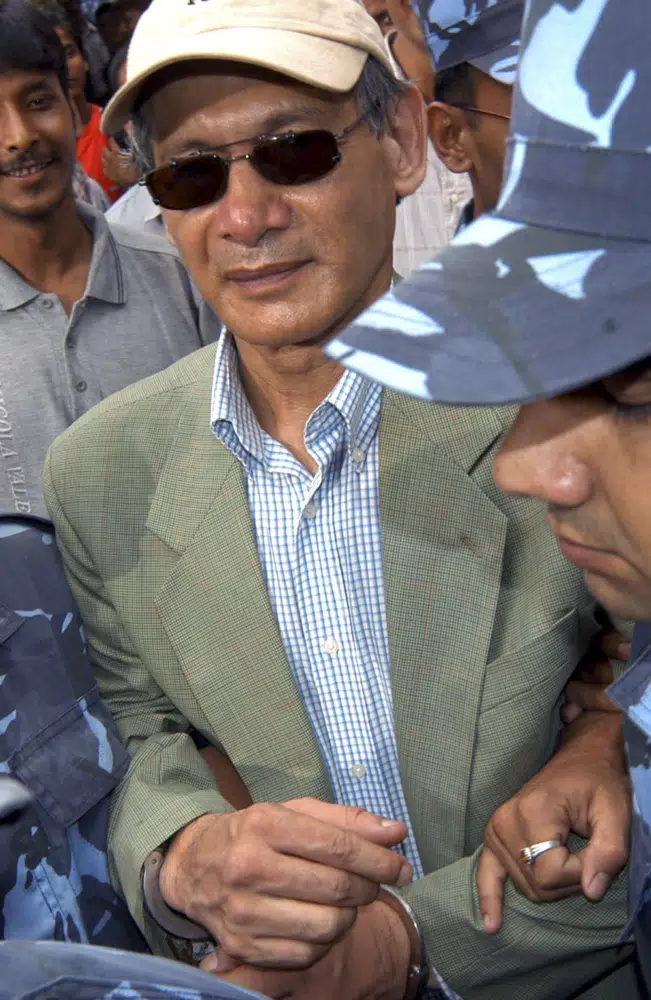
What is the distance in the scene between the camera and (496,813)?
75.5 inches

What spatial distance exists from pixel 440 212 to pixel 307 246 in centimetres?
174

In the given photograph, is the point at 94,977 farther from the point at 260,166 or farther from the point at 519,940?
the point at 260,166

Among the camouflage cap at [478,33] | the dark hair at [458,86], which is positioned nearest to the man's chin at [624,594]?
the camouflage cap at [478,33]

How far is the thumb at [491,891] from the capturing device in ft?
6.15

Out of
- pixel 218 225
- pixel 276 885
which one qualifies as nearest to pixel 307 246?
pixel 218 225

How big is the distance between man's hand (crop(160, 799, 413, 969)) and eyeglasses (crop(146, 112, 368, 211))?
1058mm

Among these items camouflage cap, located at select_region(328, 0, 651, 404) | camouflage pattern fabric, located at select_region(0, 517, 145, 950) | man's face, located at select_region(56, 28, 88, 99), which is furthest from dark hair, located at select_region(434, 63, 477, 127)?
man's face, located at select_region(56, 28, 88, 99)

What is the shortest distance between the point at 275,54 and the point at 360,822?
1252 millimetres

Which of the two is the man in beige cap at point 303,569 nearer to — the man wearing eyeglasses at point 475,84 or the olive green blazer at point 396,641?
the olive green blazer at point 396,641

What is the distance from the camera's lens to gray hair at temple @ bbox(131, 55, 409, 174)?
2189 mm

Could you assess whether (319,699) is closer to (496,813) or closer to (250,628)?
(250,628)

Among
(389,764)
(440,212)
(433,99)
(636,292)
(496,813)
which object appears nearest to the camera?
(636,292)

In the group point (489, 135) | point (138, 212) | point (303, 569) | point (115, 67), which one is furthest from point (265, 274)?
point (115, 67)

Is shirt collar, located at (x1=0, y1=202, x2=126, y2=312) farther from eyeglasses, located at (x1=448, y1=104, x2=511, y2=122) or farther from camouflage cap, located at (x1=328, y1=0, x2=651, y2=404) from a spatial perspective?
Answer: camouflage cap, located at (x1=328, y1=0, x2=651, y2=404)
